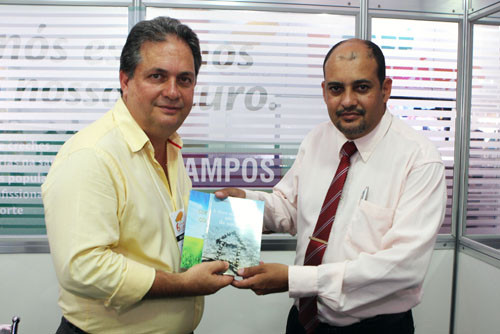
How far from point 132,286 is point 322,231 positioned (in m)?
0.83

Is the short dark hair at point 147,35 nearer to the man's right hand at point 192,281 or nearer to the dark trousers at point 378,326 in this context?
the man's right hand at point 192,281

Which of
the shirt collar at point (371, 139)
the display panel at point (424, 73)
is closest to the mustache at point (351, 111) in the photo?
the shirt collar at point (371, 139)

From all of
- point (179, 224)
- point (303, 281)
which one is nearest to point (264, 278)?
point (303, 281)

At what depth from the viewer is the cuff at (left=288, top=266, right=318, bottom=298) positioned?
161 cm

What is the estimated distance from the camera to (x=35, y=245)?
2850 mm

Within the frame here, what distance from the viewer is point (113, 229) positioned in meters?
1.32

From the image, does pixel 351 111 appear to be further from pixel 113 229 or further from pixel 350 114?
pixel 113 229

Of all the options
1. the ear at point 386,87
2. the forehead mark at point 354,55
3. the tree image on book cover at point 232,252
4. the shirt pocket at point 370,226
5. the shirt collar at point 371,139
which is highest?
the forehead mark at point 354,55

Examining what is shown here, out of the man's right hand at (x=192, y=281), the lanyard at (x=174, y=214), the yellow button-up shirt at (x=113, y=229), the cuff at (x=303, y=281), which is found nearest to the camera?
the yellow button-up shirt at (x=113, y=229)

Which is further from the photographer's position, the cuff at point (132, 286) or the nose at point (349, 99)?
the nose at point (349, 99)

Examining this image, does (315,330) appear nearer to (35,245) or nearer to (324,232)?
(324,232)

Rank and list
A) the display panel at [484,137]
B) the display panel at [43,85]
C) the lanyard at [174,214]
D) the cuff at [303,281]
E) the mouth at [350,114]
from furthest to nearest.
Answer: the display panel at [484,137]
the display panel at [43,85]
the mouth at [350,114]
the cuff at [303,281]
the lanyard at [174,214]

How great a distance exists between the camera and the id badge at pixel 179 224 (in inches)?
60.6

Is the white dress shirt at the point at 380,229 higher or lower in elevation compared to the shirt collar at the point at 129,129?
lower
